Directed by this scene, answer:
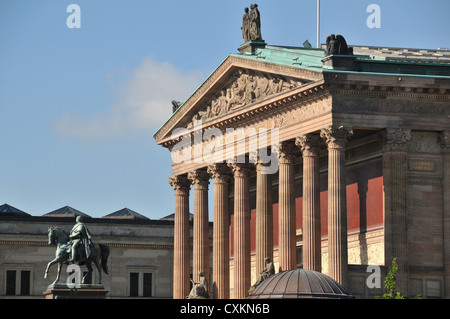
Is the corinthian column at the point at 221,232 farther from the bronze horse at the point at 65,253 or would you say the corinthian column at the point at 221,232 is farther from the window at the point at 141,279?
the window at the point at 141,279

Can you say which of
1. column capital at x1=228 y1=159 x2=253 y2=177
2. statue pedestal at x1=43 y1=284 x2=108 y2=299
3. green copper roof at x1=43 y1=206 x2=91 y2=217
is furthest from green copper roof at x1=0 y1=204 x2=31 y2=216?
statue pedestal at x1=43 y1=284 x2=108 y2=299

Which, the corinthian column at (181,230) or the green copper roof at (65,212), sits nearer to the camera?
the corinthian column at (181,230)

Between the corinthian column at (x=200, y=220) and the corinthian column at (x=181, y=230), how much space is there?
297 centimetres

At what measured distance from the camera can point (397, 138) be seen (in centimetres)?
8700

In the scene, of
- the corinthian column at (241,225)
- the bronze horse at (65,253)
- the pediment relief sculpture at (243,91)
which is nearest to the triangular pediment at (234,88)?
the pediment relief sculpture at (243,91)

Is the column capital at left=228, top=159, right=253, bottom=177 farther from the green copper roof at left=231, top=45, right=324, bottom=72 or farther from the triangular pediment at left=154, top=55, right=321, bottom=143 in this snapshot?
the green copper roof at left=231, top=45, right=324, bottom=72

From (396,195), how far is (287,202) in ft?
31.9

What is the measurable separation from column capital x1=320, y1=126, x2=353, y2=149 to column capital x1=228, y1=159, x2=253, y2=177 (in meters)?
14.9

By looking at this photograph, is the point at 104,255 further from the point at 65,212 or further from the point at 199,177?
the point at 65,212

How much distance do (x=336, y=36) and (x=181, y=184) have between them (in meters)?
29.6

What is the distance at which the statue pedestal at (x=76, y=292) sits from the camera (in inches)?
3194

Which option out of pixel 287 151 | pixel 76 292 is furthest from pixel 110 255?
pixel 76 292

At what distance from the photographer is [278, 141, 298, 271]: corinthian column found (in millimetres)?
93375
